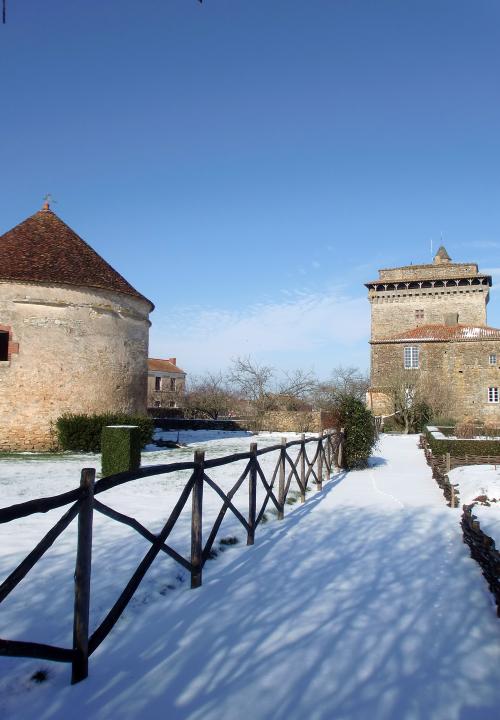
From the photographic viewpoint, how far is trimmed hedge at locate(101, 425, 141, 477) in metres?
11.2

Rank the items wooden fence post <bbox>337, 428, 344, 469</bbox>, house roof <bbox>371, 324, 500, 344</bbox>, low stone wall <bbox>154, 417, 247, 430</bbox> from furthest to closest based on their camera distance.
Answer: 1. house roof <bbox>371, 324, 500, 344</bbox>
2. low stone wall <bbox>154, 417, 247, 430</bbox>
3. wooden fence post <bbox>337, 428, 344, 469</bbox>

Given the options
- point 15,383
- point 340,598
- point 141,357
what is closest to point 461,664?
point 340,598

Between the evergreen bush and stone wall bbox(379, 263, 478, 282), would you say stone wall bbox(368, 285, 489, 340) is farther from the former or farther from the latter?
the evergreen bush

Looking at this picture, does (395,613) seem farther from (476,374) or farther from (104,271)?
(476,374)

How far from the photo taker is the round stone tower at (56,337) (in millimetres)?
15680

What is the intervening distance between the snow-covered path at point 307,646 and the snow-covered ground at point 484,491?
1.86 feet

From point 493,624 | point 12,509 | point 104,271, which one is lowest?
point 493,624

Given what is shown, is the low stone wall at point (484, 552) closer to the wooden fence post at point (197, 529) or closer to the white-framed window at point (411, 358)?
the wooden fence post at point (197, 529)

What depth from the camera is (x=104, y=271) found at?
17.9 metres

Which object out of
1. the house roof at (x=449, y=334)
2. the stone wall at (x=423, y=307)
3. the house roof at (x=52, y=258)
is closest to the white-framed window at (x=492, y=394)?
the house roof at (x=449, y=334)

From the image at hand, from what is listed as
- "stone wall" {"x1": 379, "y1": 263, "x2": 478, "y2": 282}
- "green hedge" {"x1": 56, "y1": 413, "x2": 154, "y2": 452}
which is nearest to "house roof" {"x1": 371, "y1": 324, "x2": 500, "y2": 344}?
"stone wall" {"x1": 379, "y1": 263, "x2": 478, "y2": 282}

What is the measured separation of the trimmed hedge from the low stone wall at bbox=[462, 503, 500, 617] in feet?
22.7

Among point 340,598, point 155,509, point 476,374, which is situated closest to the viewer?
point 340,598

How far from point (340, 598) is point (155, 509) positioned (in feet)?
12.0
